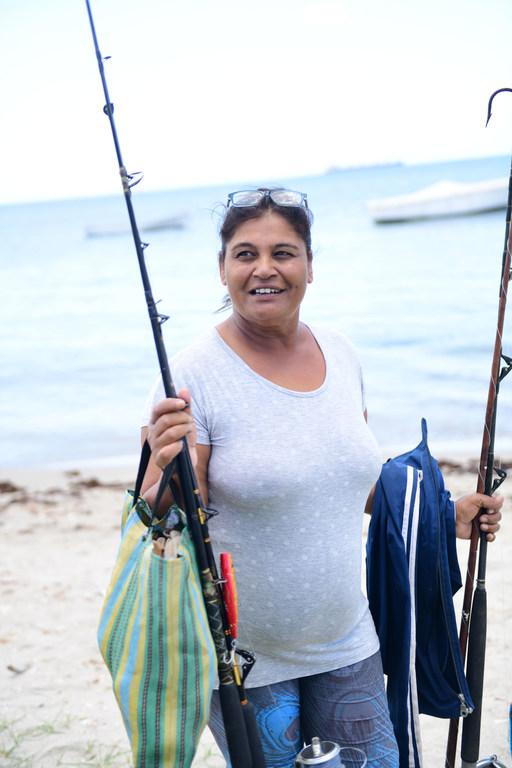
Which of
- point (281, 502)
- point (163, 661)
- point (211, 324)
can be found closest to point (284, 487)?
point (281, 502)

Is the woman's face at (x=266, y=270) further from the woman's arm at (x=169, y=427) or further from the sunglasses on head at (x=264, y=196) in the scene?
the woman's arm at (x=169, y=427)

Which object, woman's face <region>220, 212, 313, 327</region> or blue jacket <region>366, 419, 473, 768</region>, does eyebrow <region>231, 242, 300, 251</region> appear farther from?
blue jacket <region>366, 419, 473, 768</region>

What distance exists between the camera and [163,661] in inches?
64.3

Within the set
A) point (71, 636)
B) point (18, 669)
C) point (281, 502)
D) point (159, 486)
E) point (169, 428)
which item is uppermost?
point (169, 428)

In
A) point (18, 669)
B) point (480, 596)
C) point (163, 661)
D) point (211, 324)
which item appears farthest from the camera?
point (211, 324)

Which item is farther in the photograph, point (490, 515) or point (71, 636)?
point (71, 636)

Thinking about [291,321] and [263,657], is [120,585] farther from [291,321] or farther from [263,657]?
[291,321]

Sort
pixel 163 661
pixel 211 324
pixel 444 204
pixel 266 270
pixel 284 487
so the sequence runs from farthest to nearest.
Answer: pixel 444 204
pixel 211 324
pixel 266 270
pixel 284 487
pixel 163 661

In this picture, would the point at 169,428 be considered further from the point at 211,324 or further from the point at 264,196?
the point at 211,324

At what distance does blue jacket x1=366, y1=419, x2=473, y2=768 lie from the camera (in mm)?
2357

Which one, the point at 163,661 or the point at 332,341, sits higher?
the point at 332,341

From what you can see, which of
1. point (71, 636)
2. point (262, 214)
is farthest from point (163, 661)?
point (71, 636)

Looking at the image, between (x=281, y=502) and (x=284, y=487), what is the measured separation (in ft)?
0.15

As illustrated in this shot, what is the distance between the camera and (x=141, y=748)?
165 cm
